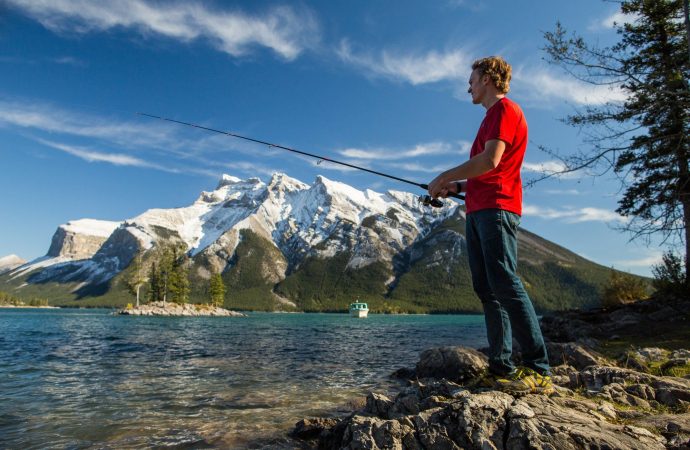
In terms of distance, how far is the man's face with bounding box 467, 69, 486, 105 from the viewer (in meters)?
5.10

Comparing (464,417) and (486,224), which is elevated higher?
(486,224)

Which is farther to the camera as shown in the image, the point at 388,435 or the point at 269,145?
the point at 269,145

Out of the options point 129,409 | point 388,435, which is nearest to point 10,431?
point 129,409

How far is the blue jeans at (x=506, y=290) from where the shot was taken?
4496 millimetres

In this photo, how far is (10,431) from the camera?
691cm

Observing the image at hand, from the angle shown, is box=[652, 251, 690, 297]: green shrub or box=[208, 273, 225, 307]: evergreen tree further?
box=[208, 273, 225, 307]: evergreen tree

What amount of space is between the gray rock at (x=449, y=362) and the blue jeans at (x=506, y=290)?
476cm

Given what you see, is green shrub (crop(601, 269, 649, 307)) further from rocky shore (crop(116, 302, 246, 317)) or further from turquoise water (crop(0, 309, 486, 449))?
rocky shore (crop(116, 302, 246, 317))

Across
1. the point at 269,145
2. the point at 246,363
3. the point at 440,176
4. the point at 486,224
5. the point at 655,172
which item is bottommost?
the point at 246,363

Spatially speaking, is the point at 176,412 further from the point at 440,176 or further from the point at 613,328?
the point at 613,328

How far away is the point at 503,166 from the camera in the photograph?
4.68 metres

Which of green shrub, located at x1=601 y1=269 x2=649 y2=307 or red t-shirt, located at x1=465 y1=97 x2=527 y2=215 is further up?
red t-shirt, located at x1=465 y1=97 x2=527 y2=215

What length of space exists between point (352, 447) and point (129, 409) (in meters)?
6.20

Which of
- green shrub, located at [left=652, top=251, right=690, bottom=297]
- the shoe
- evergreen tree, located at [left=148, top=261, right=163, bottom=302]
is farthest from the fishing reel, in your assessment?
evergreen tree, located at [left=148, top=261, right=163, bottom=302]
